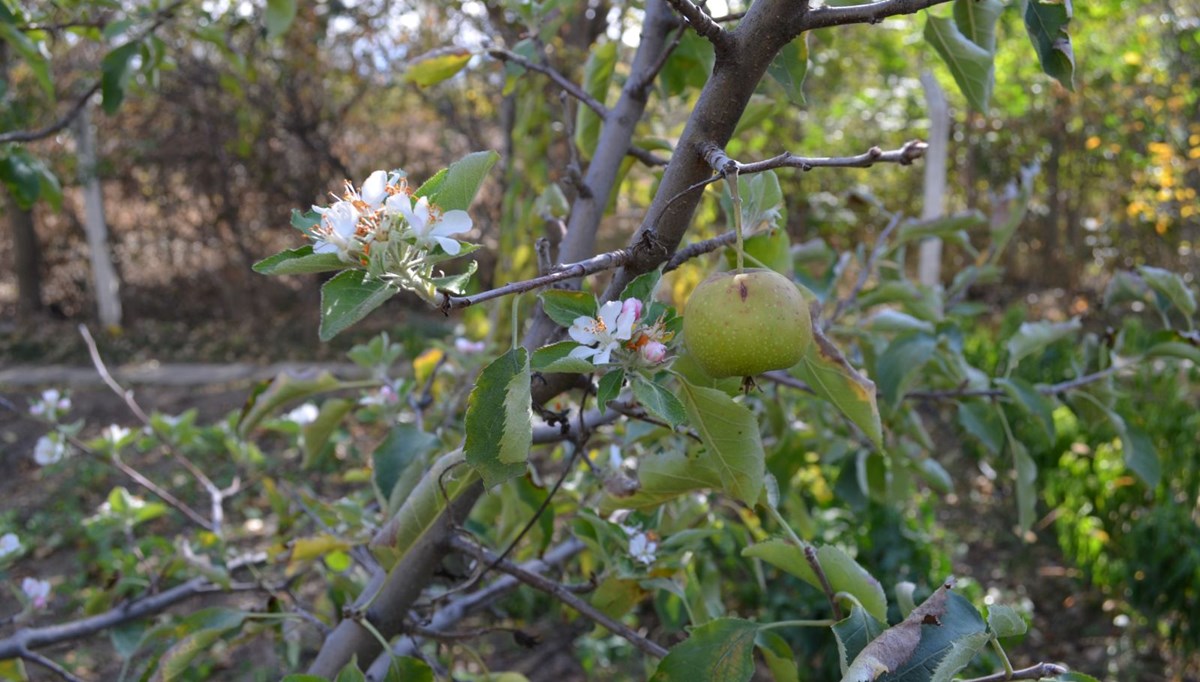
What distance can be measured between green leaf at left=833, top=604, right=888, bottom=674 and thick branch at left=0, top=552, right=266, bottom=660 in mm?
1030

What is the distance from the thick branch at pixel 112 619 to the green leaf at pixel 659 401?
975 mm

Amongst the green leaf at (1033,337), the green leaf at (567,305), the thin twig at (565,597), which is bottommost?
the green leaf at (1033,337)

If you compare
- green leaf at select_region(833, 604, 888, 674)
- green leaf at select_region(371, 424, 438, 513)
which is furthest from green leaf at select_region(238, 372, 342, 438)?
green leaf at select_region(833, 604, 888, 674)

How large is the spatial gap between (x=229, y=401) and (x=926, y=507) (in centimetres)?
377

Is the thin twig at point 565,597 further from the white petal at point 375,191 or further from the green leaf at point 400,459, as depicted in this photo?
the white petal at point 375,191

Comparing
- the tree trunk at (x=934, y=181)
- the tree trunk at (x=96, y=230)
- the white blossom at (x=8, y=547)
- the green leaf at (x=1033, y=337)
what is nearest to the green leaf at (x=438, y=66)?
the green leaf at (x=1033, y=337)

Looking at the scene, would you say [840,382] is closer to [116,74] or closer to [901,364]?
[901,364]

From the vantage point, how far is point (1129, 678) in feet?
8.38

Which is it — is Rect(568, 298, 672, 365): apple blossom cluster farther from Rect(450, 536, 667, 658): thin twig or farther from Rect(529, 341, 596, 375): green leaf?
Rect(450, 536, 667, 658): thin twig

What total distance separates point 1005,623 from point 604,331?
1.24ft

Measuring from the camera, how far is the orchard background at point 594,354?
771mm

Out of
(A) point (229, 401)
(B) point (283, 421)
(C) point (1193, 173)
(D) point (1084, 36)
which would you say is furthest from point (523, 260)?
(D) point (1084, 36)

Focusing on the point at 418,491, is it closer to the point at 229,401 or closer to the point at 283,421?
the point at 283,421

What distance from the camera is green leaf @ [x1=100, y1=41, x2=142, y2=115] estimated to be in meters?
1.62
